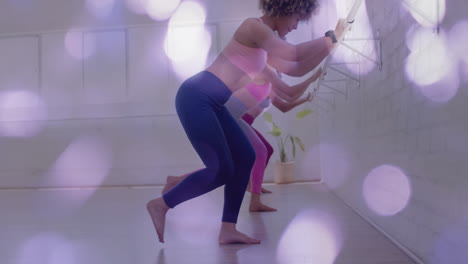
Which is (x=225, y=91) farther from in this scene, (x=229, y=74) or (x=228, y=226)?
(x=228, y=226)

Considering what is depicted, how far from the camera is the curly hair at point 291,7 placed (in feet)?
5.65

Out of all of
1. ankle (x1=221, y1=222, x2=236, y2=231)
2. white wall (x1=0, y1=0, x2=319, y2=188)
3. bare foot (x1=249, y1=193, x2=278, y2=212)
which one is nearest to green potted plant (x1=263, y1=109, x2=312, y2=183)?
white wall (x1=0, y1=0, x2=319, y2=188)

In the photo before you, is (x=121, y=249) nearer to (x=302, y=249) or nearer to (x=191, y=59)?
(x=302, y=249)

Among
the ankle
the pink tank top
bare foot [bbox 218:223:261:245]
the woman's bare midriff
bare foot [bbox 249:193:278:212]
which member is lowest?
bare foot [bbox 249:193:278:212]

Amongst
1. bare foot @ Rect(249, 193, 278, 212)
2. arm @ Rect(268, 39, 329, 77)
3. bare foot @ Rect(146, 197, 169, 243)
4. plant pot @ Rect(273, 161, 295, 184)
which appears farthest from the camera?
plant pot @ Rect(273, 161, 295, 184)

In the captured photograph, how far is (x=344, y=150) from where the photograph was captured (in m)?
3.33

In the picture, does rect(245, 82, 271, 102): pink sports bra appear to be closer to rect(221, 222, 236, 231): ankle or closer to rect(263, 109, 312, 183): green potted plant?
rect(221, 222, 236, 231): ankle

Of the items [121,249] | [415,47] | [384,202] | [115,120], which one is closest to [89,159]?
[115,120]

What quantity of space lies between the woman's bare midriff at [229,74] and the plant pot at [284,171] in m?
3.43

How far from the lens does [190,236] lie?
2.13m

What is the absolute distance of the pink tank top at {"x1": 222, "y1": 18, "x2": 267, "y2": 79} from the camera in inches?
70.1

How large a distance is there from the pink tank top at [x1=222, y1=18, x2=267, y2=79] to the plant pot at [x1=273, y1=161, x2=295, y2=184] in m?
3.44

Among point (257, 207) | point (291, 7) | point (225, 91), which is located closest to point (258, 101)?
point (257, 207)

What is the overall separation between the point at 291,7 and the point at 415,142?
66cm
